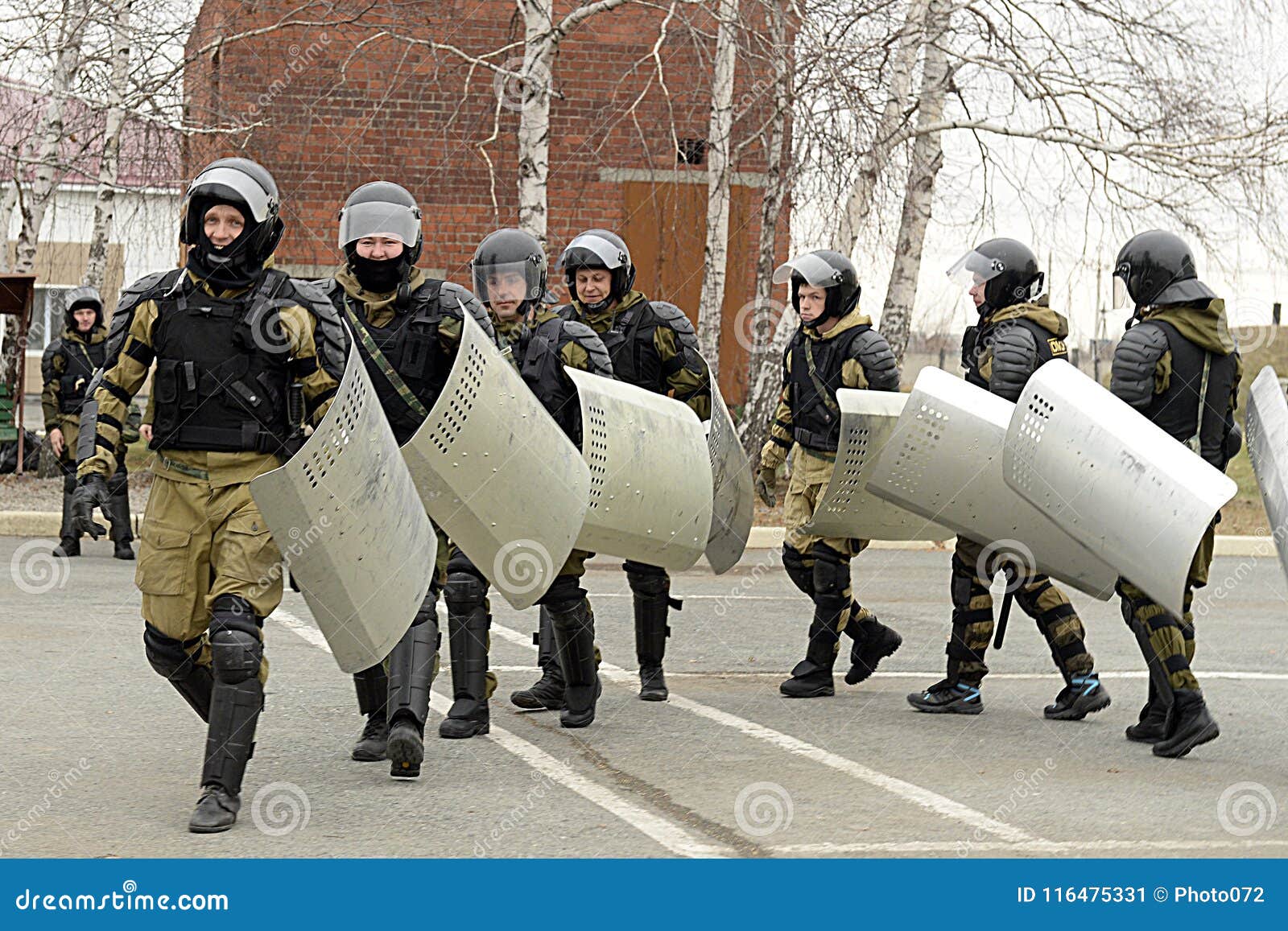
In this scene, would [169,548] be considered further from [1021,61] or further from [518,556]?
[1021,61]

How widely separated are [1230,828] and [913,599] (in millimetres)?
5974

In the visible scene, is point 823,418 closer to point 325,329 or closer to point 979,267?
point 979,267

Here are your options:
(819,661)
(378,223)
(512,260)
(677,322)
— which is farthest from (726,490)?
(378,223)

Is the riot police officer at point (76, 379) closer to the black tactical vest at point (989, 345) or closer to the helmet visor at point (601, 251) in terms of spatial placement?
the helmet visor at point (601, 251)

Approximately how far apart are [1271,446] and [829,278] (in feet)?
7.18

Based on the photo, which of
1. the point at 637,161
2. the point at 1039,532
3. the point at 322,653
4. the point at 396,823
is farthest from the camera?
the point at 637,161

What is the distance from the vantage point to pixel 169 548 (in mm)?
5293

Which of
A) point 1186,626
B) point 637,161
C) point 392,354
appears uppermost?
point 637,161


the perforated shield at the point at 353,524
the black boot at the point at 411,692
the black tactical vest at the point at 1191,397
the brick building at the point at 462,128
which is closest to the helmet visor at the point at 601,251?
the black boot at the point at 411,692

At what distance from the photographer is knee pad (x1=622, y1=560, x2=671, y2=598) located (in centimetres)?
755

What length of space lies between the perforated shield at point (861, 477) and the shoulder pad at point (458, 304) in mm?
1729

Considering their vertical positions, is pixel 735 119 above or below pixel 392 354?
above

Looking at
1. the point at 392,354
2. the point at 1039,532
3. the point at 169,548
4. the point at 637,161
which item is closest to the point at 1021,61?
the point at 637,161

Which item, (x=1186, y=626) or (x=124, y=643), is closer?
(x=1186, y=626)
